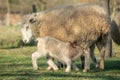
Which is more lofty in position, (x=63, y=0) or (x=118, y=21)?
(x=63, y=0)

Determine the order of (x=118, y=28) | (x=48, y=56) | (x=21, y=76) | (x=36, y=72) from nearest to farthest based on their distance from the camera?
(x=21, y=76) → (x=36, y=72) → (x=48, y=56) → (x=118, y=28)

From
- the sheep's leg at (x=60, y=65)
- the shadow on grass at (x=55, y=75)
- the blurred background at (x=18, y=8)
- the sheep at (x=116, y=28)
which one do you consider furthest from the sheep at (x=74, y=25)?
the blurred background at (x=18, y=8)

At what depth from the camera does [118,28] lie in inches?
725

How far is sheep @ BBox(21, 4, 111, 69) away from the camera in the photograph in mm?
15164

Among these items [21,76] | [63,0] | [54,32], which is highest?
[63,0]

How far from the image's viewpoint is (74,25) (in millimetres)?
15227

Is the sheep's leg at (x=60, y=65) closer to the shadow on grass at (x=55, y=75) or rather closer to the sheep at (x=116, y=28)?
the shadow on grass at (x=55, y=75)

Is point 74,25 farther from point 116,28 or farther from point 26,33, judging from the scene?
point 116,28

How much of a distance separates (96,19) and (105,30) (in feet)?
1.75

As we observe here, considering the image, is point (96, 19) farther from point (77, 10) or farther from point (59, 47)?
point (59, 47)

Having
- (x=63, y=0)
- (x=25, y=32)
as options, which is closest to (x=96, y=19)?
(x=25, y=32)

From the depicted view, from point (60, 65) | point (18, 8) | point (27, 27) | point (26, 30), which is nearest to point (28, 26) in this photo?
point (27, 27)

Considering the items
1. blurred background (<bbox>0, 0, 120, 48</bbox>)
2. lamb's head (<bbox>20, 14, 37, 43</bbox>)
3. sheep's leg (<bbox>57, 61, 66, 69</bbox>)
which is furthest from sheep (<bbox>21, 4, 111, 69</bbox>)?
blurred background (<bbox>0, 0, 120, 48</bbox>)

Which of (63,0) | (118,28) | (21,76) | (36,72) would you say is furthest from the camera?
(63,0)
